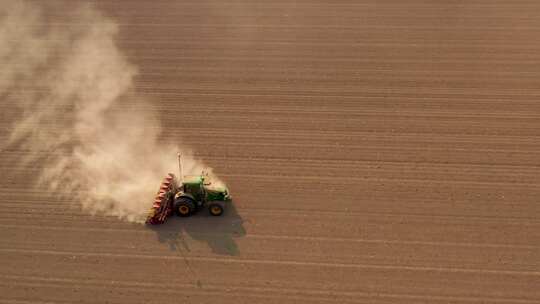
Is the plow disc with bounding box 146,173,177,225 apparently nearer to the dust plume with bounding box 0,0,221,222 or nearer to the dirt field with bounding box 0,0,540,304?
the dirt field with bounding box 0,0,540,304

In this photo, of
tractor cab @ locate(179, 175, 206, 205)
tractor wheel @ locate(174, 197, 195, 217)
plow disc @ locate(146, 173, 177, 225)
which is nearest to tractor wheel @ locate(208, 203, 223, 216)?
tractor cab @ locate(179, 175, 206, 205)

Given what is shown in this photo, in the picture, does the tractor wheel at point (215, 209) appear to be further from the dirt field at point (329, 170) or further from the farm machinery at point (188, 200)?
the dirt field at point (329, 170)

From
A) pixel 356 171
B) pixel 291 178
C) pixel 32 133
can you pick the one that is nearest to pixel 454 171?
pixel 356 171

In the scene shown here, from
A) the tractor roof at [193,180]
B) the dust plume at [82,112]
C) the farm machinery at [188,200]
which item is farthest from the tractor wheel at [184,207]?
the dust plume at [82,112]

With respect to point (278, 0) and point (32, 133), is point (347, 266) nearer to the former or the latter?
point (32, 133)

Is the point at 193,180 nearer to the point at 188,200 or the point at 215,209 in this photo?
the point at 188,200

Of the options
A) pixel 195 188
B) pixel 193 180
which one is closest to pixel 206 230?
pixel 195 188
